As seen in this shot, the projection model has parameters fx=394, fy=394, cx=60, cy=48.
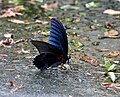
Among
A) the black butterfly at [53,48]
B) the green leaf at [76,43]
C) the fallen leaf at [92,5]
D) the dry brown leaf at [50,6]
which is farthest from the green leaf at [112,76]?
the fallen leaf at [92,5]

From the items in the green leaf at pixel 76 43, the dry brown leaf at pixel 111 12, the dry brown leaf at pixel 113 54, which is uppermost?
the dry brown leaf at pixel 111 12

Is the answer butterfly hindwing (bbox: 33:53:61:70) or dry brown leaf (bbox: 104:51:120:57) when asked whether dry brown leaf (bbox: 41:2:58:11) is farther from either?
butterfly hindwing (bbox: 33:53:61:70)

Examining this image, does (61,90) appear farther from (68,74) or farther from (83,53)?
(83,53)

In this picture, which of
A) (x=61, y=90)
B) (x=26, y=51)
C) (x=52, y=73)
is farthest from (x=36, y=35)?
(x=61, y=90)

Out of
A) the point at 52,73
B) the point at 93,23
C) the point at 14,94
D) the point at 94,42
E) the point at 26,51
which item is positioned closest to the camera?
the point at 14,94

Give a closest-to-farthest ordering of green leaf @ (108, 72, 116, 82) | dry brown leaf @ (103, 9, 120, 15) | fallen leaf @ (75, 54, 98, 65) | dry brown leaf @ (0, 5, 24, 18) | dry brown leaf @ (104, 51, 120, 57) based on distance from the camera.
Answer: green leaf @ (108, 72, 116, 82)
fallen leaf @ (75, 54, 98, 65)
dry brown leaf @ (104, 51, 120, 57)
dry brown leaf @ (0, 5, 24, 18)
dry brown leaf @ (103, 9, 120, 15)

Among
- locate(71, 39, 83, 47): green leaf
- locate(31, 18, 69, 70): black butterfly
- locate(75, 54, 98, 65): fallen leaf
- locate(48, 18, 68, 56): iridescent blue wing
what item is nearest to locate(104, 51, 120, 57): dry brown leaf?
locate(75, 54, 98, 65): fallen leaf

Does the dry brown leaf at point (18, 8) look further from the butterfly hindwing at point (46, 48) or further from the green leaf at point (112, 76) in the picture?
the green leaf at point (112, 76)
